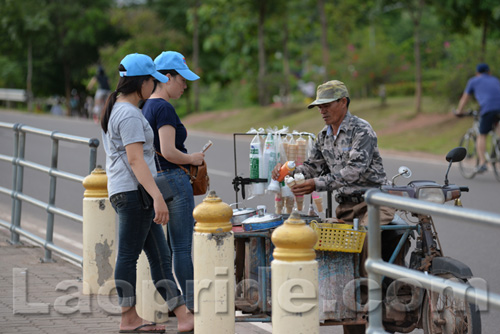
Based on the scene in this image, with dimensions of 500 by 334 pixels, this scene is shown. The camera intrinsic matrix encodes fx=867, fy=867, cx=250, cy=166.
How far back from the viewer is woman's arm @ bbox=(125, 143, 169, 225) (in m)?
5.34

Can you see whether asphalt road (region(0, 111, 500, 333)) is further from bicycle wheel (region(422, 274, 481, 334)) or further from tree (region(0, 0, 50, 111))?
tree (region(0, 0, 50, 111))

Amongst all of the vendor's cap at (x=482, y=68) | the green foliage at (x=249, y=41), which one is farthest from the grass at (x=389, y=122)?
the vendor's cap at (x=482, y=68)

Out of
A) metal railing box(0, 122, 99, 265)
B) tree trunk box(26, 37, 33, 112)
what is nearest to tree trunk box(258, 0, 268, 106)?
tree trunk box(26, 37, 33, 112)

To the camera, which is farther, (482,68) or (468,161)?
(468,161)

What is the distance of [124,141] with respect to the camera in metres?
5.34

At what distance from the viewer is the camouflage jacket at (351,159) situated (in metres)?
5.47

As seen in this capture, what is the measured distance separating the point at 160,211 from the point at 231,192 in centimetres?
774

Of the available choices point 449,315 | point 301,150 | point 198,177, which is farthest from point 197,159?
point 449,315

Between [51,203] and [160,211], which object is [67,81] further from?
[160,211]

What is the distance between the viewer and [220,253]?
5.20m

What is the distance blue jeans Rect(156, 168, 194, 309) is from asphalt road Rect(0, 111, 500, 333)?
0.46 metres

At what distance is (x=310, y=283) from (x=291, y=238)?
26 centimetres

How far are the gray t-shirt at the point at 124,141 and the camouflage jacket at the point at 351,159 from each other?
111 centimetres

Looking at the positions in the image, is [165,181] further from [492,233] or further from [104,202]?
[492,233]
